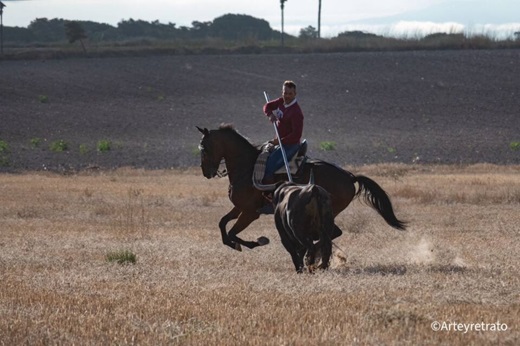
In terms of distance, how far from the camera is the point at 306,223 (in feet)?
43.0

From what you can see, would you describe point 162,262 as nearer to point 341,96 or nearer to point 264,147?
point 264,147

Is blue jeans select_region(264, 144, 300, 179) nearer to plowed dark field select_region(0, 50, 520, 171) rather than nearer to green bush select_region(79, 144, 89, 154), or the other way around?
plowed dark field select_region(0, 50, 520, 171)

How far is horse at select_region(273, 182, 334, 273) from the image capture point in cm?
1295

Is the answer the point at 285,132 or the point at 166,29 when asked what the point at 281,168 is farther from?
the point at 166,29

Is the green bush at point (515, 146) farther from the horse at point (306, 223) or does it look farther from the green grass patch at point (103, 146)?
the horse at point (306, 223)

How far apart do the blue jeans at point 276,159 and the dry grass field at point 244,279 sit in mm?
1191

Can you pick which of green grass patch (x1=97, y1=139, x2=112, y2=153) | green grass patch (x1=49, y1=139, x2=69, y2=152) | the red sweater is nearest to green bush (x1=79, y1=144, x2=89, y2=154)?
green grass patch (x1=97, y1=139, x2=112, y2=153)

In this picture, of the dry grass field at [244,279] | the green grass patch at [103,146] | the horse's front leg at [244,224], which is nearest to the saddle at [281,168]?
the horse's front leg at [244,224]

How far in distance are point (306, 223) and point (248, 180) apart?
227 cm

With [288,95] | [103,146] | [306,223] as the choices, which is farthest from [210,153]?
[103,146]

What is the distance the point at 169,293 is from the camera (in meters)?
10.9

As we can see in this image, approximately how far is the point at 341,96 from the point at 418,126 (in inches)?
265

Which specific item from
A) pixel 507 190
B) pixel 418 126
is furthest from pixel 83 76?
pixel 507 190

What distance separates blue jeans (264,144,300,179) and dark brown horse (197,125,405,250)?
139mm
